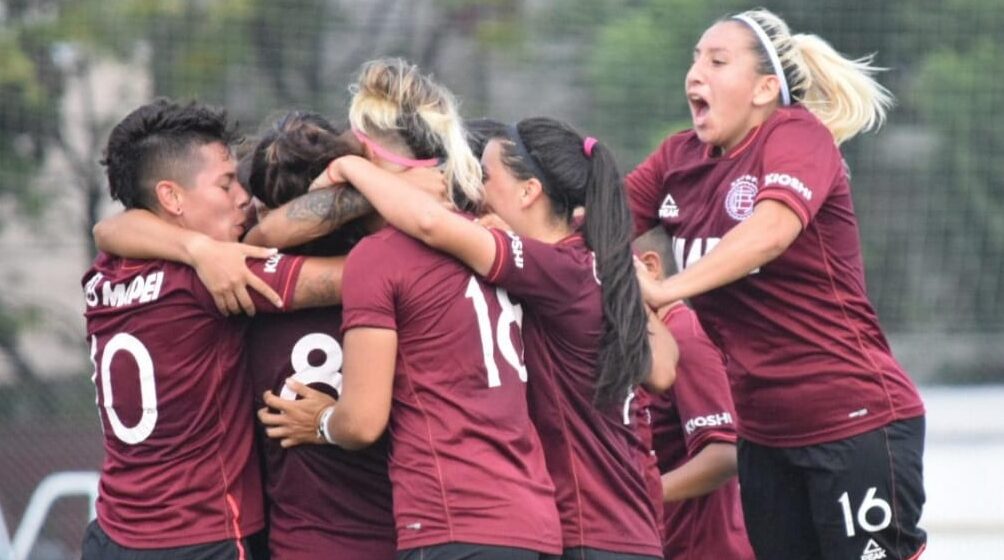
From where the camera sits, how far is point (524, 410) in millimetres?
3758

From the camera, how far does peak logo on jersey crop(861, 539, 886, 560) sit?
4.75 meters

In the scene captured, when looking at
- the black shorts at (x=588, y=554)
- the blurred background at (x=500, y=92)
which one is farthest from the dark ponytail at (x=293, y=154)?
the blurred background at (x=500, y=92)

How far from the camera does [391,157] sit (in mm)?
3863

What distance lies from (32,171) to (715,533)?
474 centimetres

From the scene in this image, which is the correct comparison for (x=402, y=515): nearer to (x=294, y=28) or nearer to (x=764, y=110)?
(x=764, y=110)

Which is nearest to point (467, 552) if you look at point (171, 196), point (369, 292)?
point (369, 292)

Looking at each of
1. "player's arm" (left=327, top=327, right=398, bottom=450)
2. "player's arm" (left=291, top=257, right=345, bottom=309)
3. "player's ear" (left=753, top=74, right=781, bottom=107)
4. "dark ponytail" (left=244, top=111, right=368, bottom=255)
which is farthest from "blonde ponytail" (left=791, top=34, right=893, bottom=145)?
"player's arm" (left=327, top=327, right=398, bottom=450)

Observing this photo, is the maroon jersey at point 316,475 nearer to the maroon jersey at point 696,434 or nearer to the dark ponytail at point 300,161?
the dark ponytail at point 300,161

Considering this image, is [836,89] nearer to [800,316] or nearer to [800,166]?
[800,166]

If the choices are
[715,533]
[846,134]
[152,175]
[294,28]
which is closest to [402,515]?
[152,175]

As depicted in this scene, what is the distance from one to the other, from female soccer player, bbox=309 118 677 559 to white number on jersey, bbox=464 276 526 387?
0.06 feet

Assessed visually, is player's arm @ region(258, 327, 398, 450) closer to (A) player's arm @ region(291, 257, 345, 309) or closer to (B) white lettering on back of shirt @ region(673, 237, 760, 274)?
(A) player's arm @ region(291, 257, 345, 309)

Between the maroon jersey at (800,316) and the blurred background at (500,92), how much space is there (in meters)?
3.71

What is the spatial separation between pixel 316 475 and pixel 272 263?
0.47 m
